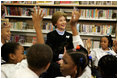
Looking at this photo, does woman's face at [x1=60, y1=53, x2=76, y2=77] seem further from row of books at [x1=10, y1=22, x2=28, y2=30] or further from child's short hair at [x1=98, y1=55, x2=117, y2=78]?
row of books at [x1=10, y1=22, x2=28, y2=30]

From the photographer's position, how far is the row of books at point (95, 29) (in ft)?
11.3

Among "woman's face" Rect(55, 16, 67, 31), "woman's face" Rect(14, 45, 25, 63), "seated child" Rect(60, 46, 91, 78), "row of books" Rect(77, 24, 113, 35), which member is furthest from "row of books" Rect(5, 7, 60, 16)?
"seated child" Rect(60, 46, 91, 78)

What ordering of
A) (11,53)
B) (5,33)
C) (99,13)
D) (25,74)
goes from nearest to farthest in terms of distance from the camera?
(25,74) → (11,53) → (5,33) → (99,13)

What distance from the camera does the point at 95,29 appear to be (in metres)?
3.53

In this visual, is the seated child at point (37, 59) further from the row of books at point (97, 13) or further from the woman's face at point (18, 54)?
the row of books at point (97, 13)

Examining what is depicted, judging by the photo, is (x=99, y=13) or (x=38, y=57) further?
(x=99, y=13)

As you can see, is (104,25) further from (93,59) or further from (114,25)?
(93,59)

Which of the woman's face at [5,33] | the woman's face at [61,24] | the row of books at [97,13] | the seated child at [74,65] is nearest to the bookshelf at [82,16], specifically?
the row of books at [97,13]

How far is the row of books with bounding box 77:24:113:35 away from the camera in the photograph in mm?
3459

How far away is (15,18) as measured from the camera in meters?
4.06

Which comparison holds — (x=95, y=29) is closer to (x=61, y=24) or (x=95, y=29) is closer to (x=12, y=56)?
(x=61, y=24)

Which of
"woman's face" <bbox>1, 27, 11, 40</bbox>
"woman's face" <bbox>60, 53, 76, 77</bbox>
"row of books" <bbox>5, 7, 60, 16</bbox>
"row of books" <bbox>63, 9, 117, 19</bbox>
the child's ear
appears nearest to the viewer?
"woman's face" <bbox>60, 53, 76, 77</bbox>

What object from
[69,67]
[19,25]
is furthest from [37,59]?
[19,25]

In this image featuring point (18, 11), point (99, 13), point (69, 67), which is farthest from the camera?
point (18, 11)
